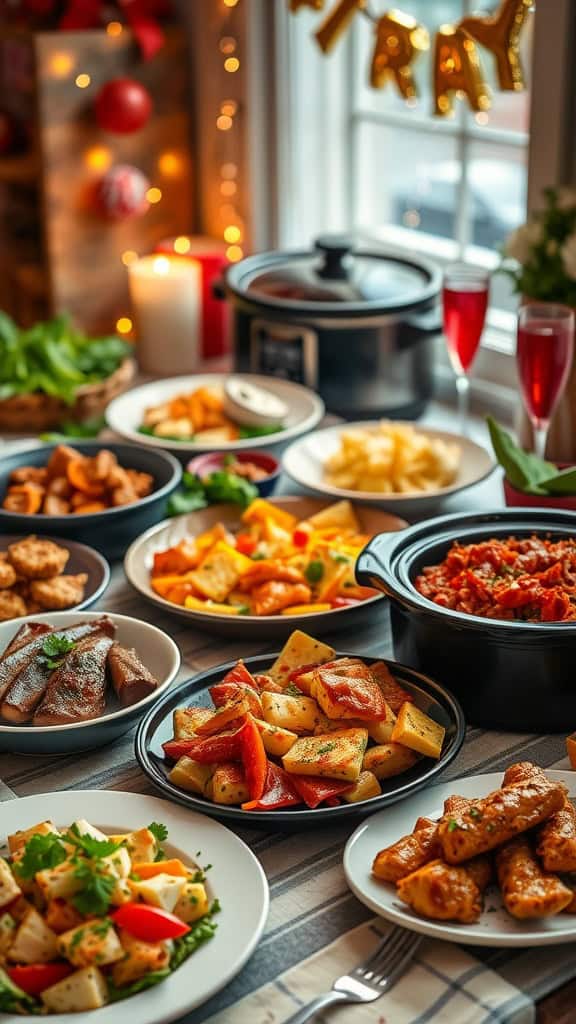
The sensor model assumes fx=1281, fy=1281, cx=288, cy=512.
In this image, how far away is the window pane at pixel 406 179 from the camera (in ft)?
9.17

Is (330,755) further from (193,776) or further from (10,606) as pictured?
(10,606)

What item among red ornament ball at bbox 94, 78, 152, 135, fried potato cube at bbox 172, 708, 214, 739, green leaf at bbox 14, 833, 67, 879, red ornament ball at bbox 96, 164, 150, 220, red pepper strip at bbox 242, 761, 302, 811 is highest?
red ornament ball at bbox 94, 78, 152, 135

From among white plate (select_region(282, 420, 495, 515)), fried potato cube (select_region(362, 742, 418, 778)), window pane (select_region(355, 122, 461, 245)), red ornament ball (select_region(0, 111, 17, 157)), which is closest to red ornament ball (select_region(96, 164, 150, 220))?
red ornament ball (select_region(0, 111, 17, 157))

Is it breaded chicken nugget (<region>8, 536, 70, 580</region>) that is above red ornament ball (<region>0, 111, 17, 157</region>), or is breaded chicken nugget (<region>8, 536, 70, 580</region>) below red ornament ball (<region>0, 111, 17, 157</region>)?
below

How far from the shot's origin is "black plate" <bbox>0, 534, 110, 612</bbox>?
1728 mm

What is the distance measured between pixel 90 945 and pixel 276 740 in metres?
0.33

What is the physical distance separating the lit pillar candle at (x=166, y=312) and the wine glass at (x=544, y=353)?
1.08 meters

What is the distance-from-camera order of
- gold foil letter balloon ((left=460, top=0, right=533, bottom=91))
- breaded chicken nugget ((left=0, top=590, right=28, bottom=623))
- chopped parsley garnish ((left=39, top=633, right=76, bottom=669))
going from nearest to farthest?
chopped parsley garnish ((left=39, top=633, right=76, bottom=669)) < breaded chicken nugget ((left=0, top=590, right=28, bottom=623)) < gold foil letter balloon ((left=460, top=0, right=533, bottom=91))

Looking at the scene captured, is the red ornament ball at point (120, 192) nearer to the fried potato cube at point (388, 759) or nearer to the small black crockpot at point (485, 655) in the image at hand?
the small black crockpot at point (485, 655)

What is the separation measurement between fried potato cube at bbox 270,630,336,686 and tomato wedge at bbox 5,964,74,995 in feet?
1.59

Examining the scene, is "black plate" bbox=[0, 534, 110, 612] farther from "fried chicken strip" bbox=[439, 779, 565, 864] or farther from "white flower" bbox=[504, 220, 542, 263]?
"white flower" bbox=[504, 220, 542, 263]

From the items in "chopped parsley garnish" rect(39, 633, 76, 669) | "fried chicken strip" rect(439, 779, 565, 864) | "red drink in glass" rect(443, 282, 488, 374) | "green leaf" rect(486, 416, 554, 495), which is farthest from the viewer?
"red drink in glass" rect(443, 282, 488, 374)

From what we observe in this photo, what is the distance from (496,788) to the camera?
1305 millimetres

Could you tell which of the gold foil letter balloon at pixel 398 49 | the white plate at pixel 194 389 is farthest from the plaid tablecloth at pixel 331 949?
the gold foil letter balloon at pixel 398 49
